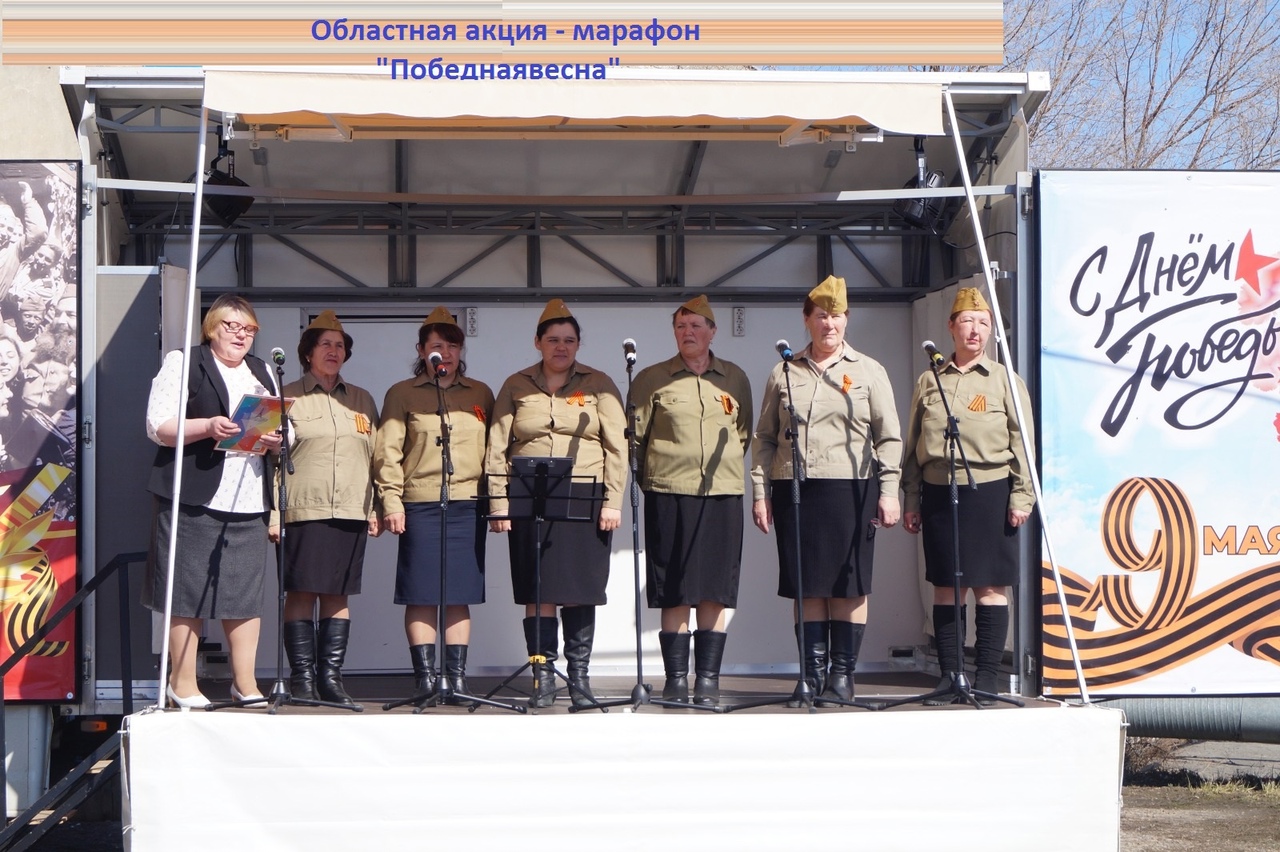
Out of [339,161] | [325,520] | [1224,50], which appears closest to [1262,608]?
[325,520]

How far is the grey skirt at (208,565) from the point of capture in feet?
15.4

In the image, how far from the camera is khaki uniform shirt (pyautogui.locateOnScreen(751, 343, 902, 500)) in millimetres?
4988

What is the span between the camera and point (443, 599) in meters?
4.91

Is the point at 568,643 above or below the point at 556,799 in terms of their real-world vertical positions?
above

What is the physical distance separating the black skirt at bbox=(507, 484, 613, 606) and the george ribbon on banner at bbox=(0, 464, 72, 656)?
188 cm

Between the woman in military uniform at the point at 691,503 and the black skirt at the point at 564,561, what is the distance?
209 millimetres

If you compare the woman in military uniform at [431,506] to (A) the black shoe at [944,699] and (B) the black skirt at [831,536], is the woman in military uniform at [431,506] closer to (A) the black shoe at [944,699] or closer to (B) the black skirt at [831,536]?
(B) the black skirt at [831,536]

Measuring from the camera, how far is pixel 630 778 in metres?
4.23

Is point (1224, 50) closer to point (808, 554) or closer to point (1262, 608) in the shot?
point (1262, 608)

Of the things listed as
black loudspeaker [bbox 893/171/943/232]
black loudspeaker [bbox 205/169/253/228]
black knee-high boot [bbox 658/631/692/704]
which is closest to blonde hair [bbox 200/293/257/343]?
black loudspeaker [bbox 205/169/253/228]

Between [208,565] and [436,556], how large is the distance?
837 millimetres

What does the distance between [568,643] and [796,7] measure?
292 cm

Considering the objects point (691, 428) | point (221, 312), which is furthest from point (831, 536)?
point (221, 312)

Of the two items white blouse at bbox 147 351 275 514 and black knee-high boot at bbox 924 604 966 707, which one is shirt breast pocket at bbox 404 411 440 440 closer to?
white blouse at bbox 147 351 275 514
